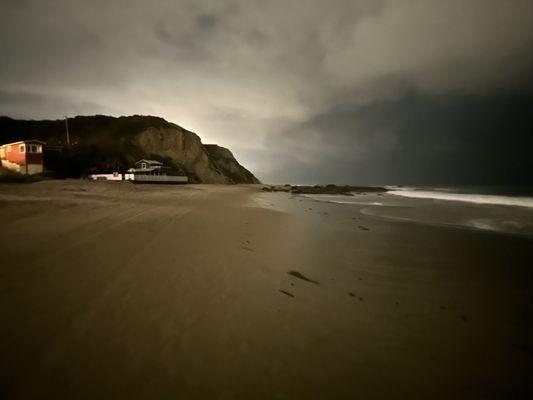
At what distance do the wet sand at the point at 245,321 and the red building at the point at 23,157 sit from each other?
30882 millimetres

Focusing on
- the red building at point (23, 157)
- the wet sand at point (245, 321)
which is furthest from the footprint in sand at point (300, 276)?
the red building at point (23, 157)

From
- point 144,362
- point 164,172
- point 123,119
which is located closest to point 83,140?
point 123,119

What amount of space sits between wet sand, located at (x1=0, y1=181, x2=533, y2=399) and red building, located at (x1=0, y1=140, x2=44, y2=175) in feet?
101

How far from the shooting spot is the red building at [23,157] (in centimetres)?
2892

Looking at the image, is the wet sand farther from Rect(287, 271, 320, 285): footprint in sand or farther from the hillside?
the hillside

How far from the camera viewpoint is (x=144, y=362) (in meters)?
2.59

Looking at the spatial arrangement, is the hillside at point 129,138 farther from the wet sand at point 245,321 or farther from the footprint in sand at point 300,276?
the footprint in sand at point 300,276

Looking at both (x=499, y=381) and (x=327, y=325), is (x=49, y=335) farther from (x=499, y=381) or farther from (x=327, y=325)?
(x=499, y=381)

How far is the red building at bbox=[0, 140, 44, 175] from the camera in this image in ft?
94.9

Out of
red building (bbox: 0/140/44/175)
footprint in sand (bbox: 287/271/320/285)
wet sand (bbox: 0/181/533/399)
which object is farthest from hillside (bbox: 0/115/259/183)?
footprint in sand (bbox: 287/271/320/285)

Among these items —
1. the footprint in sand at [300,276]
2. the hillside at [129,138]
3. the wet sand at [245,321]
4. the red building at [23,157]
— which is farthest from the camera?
the hillside at [129,138]

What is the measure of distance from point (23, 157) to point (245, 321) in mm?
37820

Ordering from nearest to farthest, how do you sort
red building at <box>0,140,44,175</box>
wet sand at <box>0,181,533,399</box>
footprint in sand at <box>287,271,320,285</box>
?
wet sand at <box>0,181,533,399</box>, footprint in sand at <box>287,271,320,285</box>, red building at <box>0,140,44,175</box>

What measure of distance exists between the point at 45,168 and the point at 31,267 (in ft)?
124
